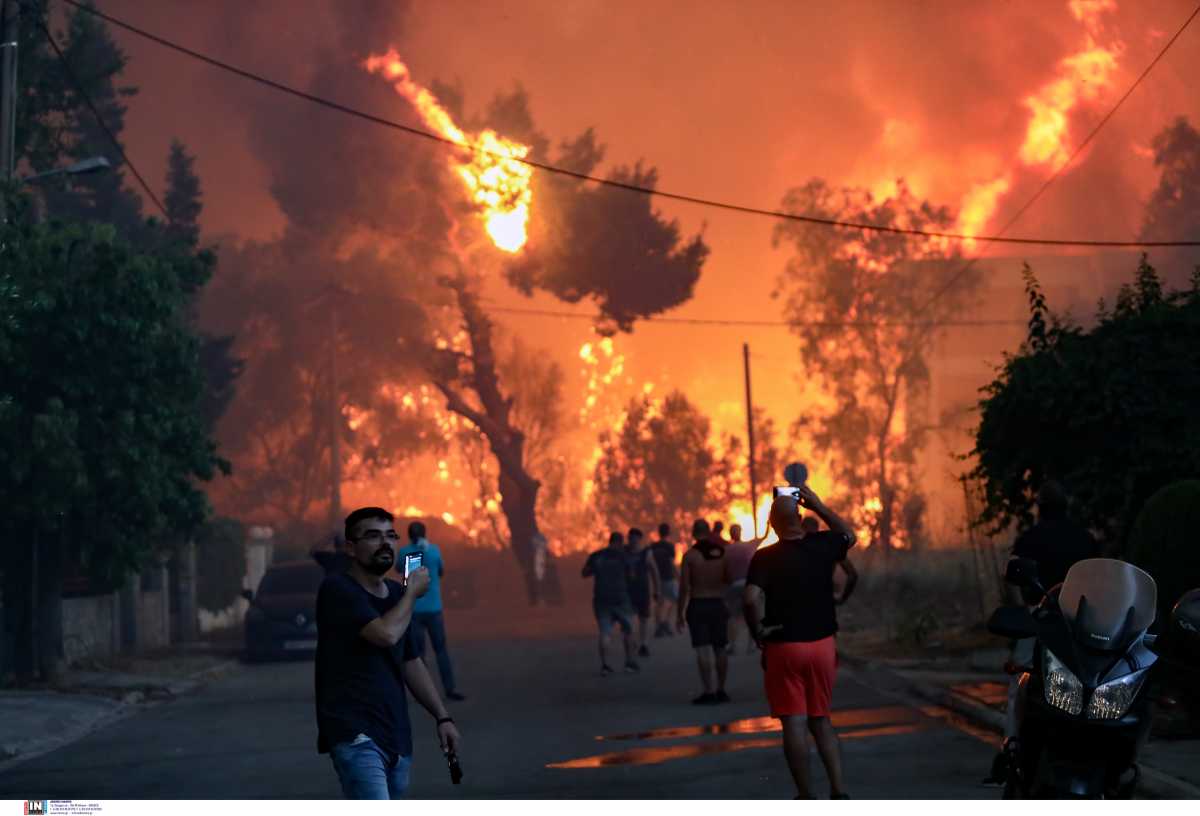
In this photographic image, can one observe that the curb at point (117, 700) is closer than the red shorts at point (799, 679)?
No

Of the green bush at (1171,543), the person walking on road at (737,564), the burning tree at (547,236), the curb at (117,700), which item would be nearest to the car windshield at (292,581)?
the curb at (117,700)

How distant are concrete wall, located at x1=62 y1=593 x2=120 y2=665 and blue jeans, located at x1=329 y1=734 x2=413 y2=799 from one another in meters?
19.0

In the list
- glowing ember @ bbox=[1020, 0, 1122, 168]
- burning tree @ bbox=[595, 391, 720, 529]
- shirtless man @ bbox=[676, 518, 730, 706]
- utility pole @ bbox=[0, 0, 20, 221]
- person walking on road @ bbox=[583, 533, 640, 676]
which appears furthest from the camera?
burning tree @ bbox=[595, 391, 720, 529]

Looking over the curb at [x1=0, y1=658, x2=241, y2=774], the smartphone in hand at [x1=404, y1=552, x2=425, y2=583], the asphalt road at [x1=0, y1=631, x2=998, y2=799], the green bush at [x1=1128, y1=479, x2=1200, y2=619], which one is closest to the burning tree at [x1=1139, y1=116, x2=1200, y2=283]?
the curb at [x1=0, y1=658, x2=241, y2=774]

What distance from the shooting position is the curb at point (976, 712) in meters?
11.0

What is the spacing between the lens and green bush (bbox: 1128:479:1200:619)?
14.7m

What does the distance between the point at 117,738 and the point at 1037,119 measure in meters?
27.9

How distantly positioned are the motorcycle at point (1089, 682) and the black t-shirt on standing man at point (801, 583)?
2.88 meters

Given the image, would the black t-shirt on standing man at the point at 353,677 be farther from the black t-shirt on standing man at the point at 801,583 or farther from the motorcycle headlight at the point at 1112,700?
the black t-shirt on standing man at the point at 801,583

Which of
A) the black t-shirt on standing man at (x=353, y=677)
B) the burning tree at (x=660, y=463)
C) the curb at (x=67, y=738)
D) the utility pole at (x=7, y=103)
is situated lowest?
the curb at (x=67, y=738)

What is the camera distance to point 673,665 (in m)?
25.6

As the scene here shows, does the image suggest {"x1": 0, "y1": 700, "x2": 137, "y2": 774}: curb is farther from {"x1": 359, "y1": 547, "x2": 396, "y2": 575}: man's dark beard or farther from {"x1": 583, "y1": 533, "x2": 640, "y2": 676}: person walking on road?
{"x1": 359, "y1": 547, "x2": 396, "y2": 575}: man's dark beard

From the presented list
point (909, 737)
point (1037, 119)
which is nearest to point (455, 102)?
point (1037, 119)

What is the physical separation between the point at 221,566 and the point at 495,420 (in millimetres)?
17160
